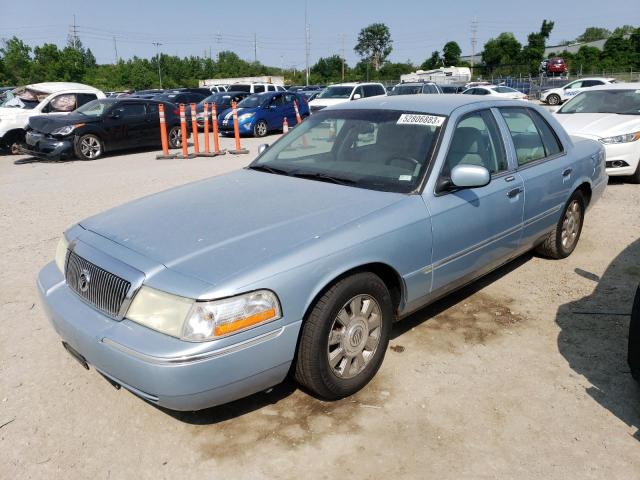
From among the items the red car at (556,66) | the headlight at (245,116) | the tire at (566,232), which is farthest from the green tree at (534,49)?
the tire at (566,232)

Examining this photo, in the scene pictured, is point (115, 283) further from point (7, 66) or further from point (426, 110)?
point (7, 66)

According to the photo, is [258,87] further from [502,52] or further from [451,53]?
[451,53]

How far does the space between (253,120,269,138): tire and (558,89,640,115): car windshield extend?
34.5ft

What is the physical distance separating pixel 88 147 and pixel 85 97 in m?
2.55

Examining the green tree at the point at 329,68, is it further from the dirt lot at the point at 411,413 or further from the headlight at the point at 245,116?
the dirt lot at the point at 411,413

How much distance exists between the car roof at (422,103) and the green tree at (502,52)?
74.9 m

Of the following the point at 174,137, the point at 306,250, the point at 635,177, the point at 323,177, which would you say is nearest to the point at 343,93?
the point at 174,137

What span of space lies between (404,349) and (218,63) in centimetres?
9073

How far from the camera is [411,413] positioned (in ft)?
9.96

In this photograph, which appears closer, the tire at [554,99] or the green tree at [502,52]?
the tire at [554,99]

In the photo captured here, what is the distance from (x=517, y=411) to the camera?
3.05 meters

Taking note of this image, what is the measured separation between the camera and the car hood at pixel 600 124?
8.48 metres

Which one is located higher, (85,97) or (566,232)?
(85,97)

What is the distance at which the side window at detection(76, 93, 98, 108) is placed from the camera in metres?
14.8
